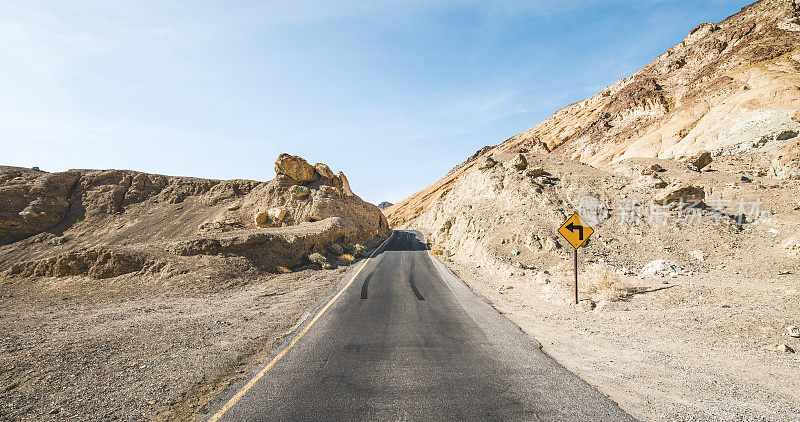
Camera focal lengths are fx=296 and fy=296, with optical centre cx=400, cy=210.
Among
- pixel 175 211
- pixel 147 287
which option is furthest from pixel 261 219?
pixel 147 287

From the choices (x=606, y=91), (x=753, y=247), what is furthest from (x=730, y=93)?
(x=606, y=91)

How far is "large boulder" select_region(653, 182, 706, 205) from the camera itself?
49.1 ft

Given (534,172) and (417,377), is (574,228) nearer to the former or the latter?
(417,377)

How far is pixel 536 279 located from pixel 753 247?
8796 mm

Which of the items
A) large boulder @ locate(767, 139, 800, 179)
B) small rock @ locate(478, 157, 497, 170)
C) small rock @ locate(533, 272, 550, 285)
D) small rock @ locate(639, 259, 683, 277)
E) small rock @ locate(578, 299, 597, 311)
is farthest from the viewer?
small rock @ locate(478, 157, 497, 170)

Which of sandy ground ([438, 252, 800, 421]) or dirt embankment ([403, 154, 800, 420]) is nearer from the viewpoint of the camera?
sandy ground ([438, 252, 800, 421])

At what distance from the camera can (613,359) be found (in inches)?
214

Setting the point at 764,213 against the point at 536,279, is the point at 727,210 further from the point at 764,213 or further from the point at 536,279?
the point at 536,279

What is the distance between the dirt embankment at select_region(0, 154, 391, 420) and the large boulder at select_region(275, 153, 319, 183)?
0.11 m

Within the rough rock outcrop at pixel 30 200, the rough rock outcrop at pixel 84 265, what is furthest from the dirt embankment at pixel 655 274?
the rough rock outcrop at pixel 30 200

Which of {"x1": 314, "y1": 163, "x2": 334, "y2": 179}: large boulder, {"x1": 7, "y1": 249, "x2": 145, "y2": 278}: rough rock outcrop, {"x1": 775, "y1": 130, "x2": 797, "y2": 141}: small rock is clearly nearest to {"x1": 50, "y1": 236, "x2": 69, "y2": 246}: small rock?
{"x1": 7, "y1": 249, "x2": 145, "y2": 278}: rough rock outcrop

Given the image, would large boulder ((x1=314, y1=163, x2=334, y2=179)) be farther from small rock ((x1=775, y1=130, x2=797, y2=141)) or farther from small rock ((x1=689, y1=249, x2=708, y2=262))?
small rock ((x1=775, y1=130, x2=797, y2=141))

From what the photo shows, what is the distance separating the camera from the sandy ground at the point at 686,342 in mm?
3922

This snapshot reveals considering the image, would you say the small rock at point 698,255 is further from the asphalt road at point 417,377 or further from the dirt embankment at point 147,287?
the dirt embankment at point 147,287
